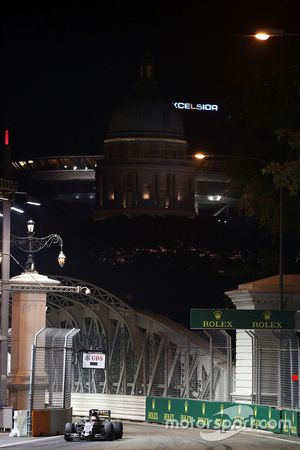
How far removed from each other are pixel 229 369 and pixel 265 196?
38.5ft

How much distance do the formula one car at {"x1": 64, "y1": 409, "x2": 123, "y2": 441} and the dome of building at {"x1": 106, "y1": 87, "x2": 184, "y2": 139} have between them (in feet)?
447

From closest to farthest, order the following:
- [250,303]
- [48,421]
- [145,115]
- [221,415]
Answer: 1. [48,421]
2. [221,415]
3. [250,303]
4. [145,115]

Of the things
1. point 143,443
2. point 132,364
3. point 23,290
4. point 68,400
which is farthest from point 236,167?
point 143,443

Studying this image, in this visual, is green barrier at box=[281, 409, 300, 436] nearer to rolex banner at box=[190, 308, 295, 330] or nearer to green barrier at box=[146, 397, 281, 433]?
green barrier at box=[146, 397, 281, 433]

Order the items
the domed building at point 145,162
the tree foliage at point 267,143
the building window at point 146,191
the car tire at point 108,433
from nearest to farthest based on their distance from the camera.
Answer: the car tire at point 108,433 → the tree foliage at point 267,143 → the domed building at point 145,162 → the building window at point 146,191

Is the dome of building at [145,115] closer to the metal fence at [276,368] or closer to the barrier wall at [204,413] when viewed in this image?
the barrier wall at [204,413]

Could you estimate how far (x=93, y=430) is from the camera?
128 feet

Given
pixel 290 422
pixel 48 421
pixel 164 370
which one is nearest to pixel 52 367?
pixel 48 421

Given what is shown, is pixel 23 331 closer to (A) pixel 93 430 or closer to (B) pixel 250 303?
(B) pixel 250 303

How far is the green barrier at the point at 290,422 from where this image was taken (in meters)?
40.4

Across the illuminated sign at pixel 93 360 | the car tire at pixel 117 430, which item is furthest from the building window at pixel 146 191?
the car tire at pixel 117 430

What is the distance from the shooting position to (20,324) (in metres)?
48.9

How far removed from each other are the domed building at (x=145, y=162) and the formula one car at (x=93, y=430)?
447 ft

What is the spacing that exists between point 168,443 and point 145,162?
140409 mm
